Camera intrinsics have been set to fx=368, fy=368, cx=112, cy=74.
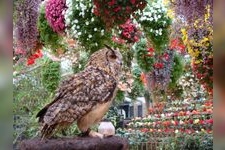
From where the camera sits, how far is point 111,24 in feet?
8.30

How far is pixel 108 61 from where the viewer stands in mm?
2305

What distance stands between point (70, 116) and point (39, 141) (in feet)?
0.74

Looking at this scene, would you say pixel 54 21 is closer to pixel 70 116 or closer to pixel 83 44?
pixel 83 44

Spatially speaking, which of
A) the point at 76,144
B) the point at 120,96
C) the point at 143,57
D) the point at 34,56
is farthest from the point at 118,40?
the point at 76,144

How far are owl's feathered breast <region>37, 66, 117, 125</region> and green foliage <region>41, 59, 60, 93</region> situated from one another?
66 centimetres

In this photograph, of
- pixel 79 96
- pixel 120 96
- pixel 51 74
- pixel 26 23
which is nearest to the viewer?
pixel 79 96

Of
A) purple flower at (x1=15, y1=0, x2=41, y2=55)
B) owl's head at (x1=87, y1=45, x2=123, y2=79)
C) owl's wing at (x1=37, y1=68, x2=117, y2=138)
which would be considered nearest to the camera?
owl's wing at (x1=37, y1=68, x2=117, y2=138)

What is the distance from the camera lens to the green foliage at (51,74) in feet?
9.62

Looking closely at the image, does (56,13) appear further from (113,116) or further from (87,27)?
(113,116)

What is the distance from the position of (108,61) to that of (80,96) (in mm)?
289

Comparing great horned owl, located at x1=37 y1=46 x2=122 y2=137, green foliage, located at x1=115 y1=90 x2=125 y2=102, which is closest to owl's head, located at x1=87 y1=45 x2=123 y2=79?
great horned owl, located at x1=37 y1=46 x2=122 y2=137

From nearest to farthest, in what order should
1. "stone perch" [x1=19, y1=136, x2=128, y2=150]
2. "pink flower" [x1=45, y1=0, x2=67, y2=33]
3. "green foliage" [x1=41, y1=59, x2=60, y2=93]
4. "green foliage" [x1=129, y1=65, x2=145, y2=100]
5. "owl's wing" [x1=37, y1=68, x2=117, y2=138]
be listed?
"stone perch" [x1=19, y1=136, x2=128, y2=150] → "owl's wing" [x1=37, y1=68, x2=117, y2=138] → "pink flower" [x1=45, y1=0, x2=67, y2=33] → "green foliage" [x1=41, y1=59, x2=60, y2=93] → "green foliage" [x1=129, y1=65, x2=145, y2=100]

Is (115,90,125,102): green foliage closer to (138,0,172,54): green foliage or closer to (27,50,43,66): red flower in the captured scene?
(138,0,172,54): green foliage

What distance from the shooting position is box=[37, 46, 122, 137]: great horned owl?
2154mm
